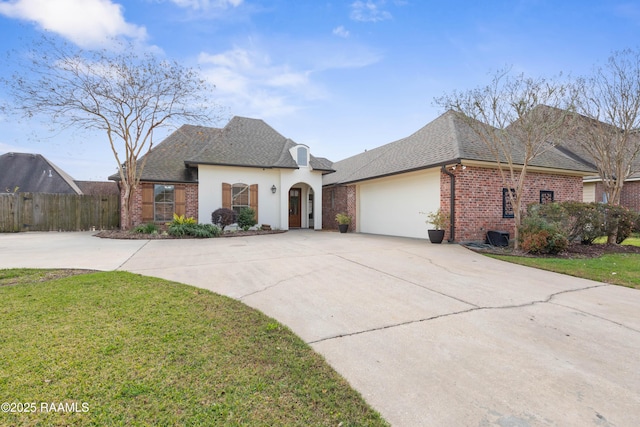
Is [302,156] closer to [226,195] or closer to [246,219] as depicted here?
[226,195]

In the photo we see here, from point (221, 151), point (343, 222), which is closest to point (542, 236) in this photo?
point (343, 222)

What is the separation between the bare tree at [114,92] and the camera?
11.7 metres

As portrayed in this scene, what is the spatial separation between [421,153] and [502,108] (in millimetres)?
3762

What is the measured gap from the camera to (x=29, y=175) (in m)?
20.7

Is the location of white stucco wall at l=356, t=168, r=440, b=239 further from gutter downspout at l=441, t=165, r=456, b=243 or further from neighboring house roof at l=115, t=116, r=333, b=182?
neighboring house roof at l=115, t=116, r=333, b=182

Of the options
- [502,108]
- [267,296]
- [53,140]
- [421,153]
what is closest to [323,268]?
[267,296]

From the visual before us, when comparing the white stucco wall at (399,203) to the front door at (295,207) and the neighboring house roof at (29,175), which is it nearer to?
the front door at (295,207)

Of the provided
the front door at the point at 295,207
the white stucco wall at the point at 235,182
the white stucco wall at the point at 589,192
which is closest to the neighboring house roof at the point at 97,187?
the white stucco wall at the point at 235,182

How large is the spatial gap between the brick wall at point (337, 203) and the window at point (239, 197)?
525cm

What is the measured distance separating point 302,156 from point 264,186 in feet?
8.45

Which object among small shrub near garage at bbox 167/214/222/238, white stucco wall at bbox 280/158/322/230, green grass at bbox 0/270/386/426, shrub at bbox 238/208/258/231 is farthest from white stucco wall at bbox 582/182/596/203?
green grass at bbox 0/270/386/426

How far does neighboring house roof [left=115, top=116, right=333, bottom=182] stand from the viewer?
570 inches

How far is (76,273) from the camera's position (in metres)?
5.49

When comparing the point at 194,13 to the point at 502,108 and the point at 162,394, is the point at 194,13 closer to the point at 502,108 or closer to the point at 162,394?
the point at 502,108
